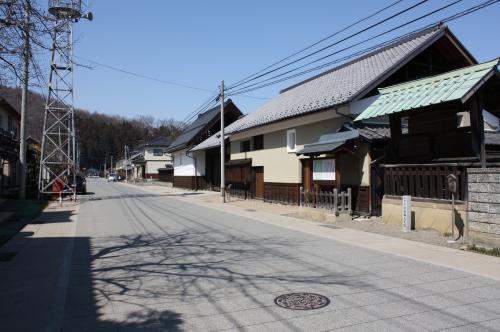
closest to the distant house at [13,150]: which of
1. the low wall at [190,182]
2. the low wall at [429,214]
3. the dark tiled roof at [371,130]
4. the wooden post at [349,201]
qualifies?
the low wall at [190,182]

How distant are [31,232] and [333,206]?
33.8 ft

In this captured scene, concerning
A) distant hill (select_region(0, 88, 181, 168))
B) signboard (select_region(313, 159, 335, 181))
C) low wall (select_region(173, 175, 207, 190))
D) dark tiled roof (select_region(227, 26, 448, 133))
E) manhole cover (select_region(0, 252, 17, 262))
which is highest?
distant hill (select_region(0, 88, 181, 168))

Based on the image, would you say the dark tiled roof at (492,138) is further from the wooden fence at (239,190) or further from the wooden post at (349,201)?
the wooden fence at (239,190)

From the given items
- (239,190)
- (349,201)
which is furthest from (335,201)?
(239,190)

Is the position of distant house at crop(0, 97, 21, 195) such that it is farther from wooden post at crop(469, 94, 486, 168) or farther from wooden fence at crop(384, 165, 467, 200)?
wooden post at crop(469, 94, 486, 168)

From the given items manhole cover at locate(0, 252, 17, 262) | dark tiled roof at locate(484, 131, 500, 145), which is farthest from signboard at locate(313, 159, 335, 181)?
manhole cover at locate(0, 252, 17, 262)

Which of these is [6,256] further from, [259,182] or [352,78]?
[259,182]

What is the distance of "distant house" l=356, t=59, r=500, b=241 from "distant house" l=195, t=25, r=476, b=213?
5.09 feet

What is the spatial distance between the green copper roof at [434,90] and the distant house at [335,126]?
2113mm

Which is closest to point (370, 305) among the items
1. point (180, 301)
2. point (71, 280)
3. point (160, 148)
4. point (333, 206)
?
point (180, 301)

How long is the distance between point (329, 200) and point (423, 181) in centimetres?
466

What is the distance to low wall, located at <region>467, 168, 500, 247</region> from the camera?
31.9 feet

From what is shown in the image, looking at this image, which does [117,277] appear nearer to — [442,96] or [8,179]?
[442,96]

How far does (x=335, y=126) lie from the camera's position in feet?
62.3
